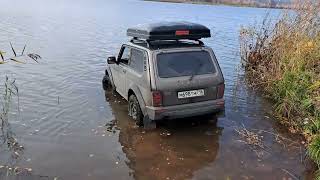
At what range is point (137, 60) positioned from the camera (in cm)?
866

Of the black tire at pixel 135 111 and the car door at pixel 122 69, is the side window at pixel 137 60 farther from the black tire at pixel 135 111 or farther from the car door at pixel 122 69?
the black tire at pixel 135 111

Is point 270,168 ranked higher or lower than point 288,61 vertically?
lower

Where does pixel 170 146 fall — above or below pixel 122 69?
below

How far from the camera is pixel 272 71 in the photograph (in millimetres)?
11273

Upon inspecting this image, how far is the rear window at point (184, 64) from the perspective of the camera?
26.0 ft

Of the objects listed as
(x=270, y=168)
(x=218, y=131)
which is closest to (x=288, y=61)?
(x=218, y=131)

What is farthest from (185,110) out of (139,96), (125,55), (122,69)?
(125,55)

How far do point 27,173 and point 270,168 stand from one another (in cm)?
390

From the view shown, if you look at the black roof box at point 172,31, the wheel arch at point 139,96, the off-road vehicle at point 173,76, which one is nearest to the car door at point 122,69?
the off-road vehicle at point 173,76

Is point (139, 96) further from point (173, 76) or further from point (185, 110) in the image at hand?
point (185, 110)

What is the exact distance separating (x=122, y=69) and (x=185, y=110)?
7.40 ft

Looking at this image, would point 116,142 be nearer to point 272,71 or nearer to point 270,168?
point 270,168

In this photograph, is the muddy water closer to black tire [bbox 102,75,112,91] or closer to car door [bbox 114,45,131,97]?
black tire [bbox 102,75,112,91]

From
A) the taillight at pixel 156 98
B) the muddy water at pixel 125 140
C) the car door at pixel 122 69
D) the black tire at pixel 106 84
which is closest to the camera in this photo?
the muddy water at pixel 125 140
